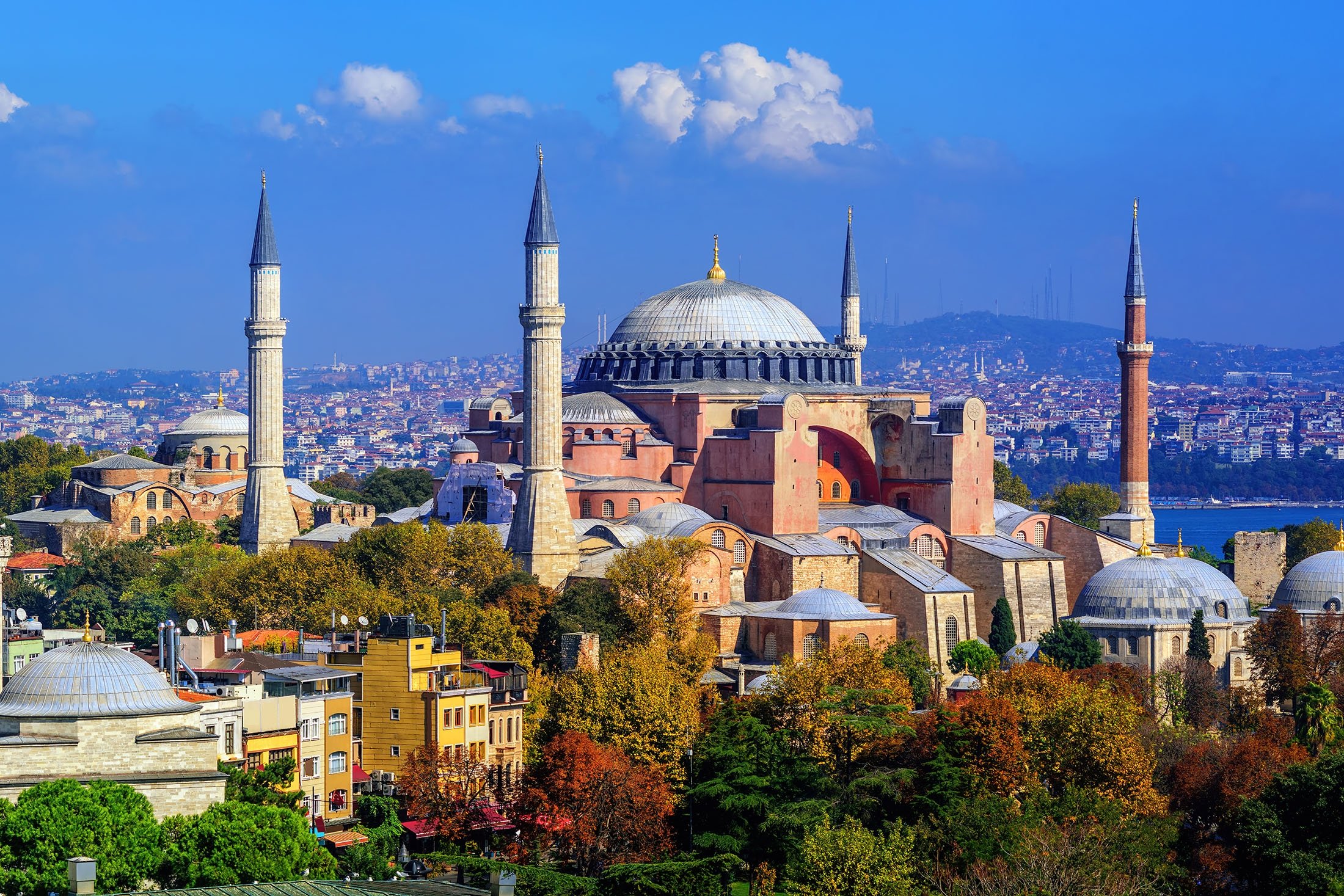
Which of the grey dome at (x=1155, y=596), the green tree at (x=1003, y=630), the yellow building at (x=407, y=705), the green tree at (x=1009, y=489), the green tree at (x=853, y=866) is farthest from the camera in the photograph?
the green tree at (x=1009, y=489)

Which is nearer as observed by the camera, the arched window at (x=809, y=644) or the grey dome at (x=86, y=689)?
the grey dome at (x=86, y=689)

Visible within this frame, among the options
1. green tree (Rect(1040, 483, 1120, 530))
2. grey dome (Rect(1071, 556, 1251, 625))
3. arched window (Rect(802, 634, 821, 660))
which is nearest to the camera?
arched window (Rect(802, 634, 821, 660))

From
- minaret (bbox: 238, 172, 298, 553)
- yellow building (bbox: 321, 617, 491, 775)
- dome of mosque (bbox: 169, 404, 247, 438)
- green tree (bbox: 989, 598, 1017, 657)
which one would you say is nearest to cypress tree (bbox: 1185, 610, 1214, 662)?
green tree (bbox: 989, 598, 1017, 657)

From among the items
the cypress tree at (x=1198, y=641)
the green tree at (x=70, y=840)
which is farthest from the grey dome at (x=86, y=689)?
the cypress tree at (x=1198, y=641)

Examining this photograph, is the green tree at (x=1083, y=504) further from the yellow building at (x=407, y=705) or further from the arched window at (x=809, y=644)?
the yellow building at (x=407, y=705)

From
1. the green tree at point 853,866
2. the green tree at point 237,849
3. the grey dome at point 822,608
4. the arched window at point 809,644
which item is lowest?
the green tree at point 853,866

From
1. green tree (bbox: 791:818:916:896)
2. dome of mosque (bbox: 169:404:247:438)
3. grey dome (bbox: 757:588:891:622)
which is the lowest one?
green tree (bbox: 791:818:916:896)

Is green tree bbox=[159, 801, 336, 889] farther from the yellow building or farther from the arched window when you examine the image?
the arched window

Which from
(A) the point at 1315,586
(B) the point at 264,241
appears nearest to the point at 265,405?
(B) the point at 264,241
